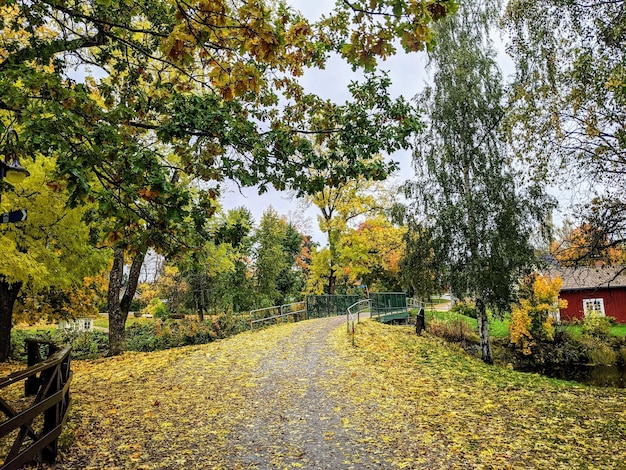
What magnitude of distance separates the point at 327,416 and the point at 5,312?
35.8 ft

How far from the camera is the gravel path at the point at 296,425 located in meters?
5.21

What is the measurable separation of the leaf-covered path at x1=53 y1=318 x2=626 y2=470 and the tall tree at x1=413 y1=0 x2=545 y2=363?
405 cm

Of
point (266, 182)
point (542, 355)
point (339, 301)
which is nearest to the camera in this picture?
point (266, 182)

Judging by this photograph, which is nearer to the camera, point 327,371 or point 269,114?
point 269,114

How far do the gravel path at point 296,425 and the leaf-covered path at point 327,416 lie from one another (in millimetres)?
26

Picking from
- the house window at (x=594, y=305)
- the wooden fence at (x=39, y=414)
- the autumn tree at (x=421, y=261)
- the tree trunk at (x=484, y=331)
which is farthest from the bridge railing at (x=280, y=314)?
the house window at (x=594, y=305)

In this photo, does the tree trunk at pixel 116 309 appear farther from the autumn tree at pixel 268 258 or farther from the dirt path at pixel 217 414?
the autumn tree at pixel 268 258

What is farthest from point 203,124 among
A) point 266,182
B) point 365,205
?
point 365,205

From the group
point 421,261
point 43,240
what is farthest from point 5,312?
point 421,261

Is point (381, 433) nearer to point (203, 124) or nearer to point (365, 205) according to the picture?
point (203, 124)

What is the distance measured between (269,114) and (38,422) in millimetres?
6229

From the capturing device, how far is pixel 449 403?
7.86 m

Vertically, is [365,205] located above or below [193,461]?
above

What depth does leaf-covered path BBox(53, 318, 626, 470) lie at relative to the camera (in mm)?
5309
